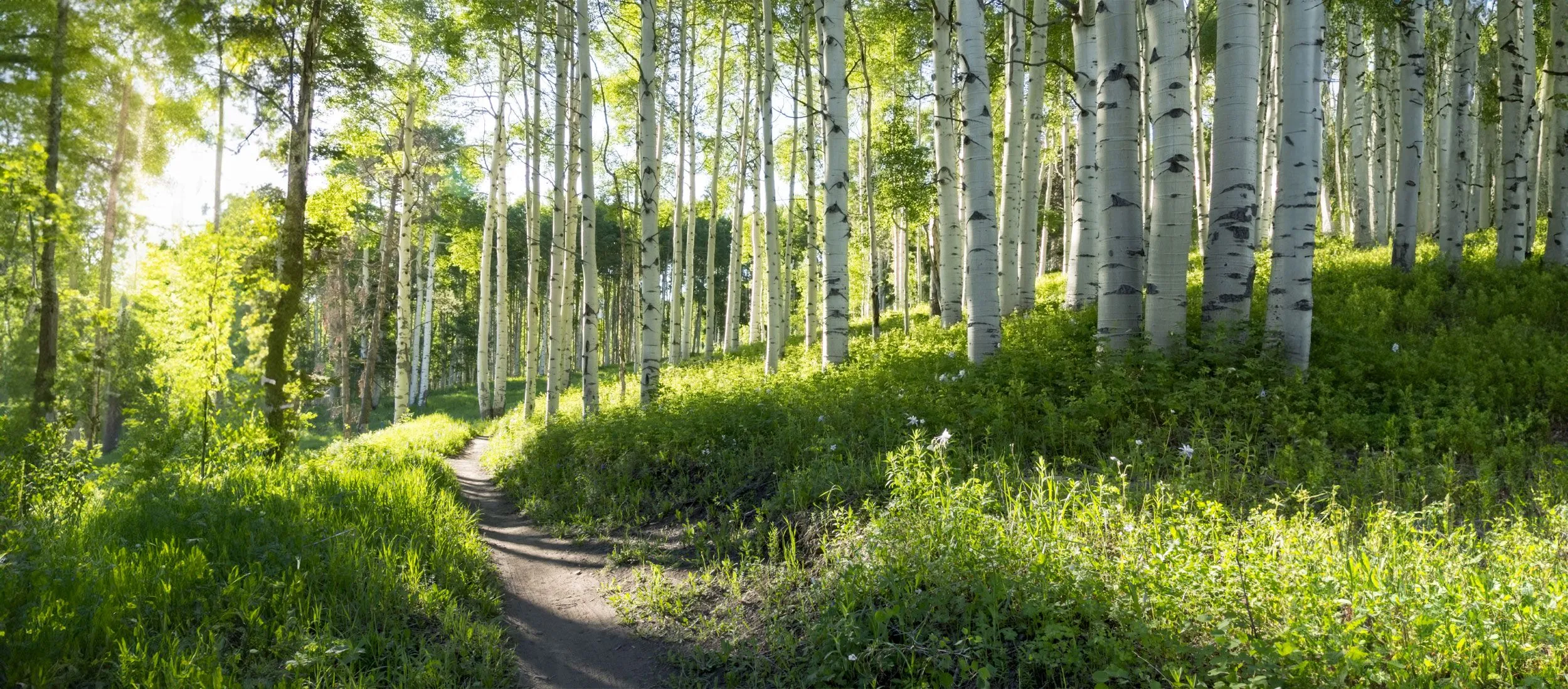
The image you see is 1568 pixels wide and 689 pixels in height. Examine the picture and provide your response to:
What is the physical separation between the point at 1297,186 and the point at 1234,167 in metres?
0.64

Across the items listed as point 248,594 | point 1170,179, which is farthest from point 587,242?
point 1170,179

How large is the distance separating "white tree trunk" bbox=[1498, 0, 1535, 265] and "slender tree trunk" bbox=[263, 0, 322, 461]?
1661 cm

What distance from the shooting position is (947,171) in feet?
38.5

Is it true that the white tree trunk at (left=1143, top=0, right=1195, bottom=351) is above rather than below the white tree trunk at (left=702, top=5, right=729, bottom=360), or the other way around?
below

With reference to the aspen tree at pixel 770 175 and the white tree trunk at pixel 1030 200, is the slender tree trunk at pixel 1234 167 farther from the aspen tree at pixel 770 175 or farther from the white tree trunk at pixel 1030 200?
the aspen tree at pixel 770 175

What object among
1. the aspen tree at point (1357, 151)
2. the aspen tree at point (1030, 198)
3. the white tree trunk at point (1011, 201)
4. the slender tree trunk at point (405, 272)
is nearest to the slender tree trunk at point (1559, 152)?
the aspen tree at point (1357, 151)

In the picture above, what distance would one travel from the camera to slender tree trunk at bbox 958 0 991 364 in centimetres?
808

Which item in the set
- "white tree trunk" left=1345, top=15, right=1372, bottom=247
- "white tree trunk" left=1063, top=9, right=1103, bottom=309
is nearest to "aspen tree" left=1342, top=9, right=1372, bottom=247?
"white tree trunk" left=1345, top=15, right=1372, bottom=247

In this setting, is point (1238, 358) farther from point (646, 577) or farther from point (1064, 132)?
point (1064, 132)

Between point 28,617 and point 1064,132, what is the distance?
18997 millimetres

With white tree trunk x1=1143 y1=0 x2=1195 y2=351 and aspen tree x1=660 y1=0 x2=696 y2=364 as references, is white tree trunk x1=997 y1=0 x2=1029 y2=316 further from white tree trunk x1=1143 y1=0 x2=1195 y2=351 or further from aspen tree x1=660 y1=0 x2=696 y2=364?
aspen tree x1=660 y1=0 x2=696 y2=364

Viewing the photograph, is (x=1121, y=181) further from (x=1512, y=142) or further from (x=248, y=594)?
Answer: (x=1512, y=142)

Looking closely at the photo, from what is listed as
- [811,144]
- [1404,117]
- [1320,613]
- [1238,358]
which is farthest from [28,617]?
[1404,117]

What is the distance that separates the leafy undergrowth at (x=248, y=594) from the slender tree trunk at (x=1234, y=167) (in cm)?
695
